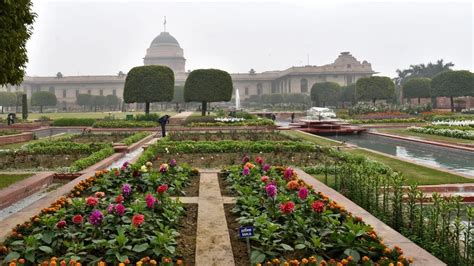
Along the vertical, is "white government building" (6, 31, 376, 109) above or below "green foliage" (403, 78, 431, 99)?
above

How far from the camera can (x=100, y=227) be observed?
13.8 ft

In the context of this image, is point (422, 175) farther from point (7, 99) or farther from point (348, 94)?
point (7, 99)

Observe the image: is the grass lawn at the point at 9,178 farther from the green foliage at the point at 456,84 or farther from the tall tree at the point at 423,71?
the tall tree at the point at 423,71

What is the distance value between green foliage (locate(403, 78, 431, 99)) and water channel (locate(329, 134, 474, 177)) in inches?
1197

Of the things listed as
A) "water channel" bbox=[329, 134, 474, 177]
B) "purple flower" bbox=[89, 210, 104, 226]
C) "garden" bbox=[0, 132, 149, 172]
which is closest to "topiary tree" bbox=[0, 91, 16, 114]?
"garden" bbox=[0, 132, 149, 172]

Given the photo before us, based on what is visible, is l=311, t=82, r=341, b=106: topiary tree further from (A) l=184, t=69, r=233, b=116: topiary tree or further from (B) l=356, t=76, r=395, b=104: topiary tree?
(A) l=184, t=69, r=233, b=116: topiary tree

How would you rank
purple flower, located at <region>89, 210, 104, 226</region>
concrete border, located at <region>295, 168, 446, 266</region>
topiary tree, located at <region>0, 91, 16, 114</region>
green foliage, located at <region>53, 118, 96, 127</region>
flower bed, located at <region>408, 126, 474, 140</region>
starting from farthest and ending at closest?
topiary tree, located at <region>0, 91, 16, 114</region> < green foliage, located at <region>53, 118, 96, 127</region> < flower bed, located at <region>408, 126, 474, 140</region> < purple flower, located at <region>89, 210, 104, 226</region> < concrete border, located at <region>295, 168, 446, 266</region>

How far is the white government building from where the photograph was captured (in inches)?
2803

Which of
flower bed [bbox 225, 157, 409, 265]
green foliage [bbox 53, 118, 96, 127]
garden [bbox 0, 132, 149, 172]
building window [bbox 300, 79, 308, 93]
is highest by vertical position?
building window [bbox 300, 79, 308, 93]

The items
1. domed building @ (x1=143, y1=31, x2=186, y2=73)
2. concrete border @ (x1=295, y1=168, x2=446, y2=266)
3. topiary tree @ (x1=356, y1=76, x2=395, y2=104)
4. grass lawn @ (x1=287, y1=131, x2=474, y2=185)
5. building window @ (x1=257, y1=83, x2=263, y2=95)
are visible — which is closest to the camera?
concrete border @ (x1=295, y1=168, x2=446, y2=266)

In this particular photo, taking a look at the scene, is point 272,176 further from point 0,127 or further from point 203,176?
point 0,127

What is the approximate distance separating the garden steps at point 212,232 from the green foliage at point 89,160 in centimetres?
361

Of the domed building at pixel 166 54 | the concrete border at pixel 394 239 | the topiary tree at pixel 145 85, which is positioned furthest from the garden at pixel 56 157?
the domed building at pixel 166 54

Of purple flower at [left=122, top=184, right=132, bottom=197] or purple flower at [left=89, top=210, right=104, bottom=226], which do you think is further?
purple flower at [left=122, top=184, right=132, bottom=197]
